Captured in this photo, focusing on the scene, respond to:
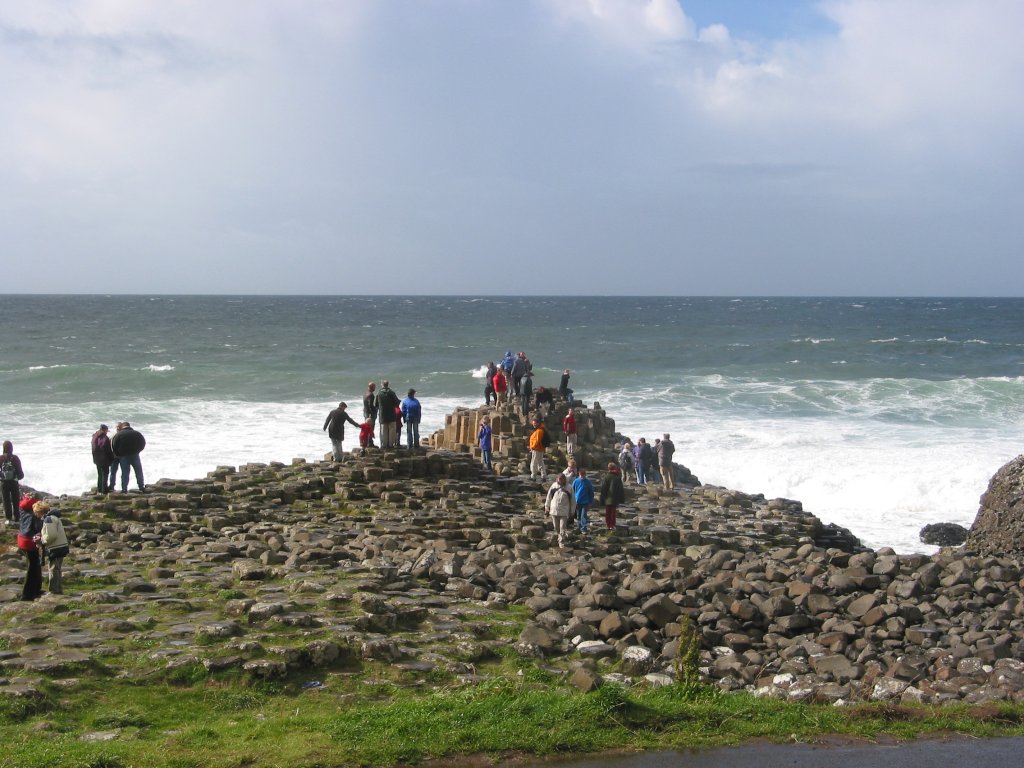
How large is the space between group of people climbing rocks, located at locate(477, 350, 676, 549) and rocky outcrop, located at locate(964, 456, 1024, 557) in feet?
25.3

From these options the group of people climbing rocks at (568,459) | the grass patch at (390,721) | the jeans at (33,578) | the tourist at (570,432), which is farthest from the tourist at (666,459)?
the jeans at (33,578)

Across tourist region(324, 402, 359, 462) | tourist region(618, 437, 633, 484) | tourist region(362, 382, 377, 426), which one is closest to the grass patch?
tourist region(324, 402, 359, 462)

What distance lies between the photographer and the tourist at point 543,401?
98.7 feet

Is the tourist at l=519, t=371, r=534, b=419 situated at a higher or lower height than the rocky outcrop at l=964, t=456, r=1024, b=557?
higher

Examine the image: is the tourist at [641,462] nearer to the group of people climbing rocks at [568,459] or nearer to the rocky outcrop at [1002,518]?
the group of people climbing rocks at [568,459]

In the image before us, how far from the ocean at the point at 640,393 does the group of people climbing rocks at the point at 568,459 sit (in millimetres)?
5513

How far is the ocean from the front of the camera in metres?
32.1

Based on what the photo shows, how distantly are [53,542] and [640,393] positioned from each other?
140 feet

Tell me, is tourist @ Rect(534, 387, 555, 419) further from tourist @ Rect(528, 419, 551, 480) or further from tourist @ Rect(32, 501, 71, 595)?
tourist @ Rect(32, 501, 71, 595)

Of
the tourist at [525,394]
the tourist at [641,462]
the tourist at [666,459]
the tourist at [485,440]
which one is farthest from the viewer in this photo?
the tourist at [525,394]

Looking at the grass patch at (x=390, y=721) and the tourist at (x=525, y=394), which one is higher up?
the tourist at (x=525, y=394)

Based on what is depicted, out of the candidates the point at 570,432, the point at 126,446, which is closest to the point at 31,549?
the point at 126,446

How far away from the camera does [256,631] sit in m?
11.9

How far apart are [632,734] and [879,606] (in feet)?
20.9
